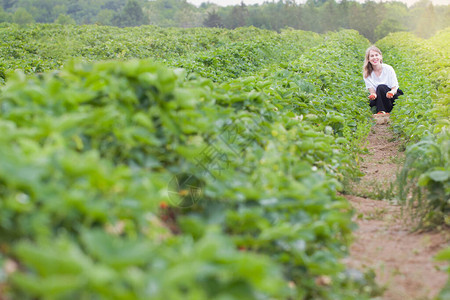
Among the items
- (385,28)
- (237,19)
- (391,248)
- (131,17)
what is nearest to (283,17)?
(237,19)

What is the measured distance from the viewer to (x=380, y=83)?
7.98 meters

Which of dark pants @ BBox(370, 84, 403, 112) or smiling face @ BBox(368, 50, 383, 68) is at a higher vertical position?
smiling face @ BBox(368, 50, 383, 68)

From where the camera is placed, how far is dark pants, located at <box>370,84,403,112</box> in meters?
7.84

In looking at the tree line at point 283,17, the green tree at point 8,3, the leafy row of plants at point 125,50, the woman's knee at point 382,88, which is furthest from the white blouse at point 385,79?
the green tree at point 8,3

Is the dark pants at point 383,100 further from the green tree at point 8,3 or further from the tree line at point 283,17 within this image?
the green tree at point 8,3

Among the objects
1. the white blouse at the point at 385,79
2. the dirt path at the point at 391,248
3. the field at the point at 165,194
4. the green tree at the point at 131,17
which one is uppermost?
the green tree at the point at 131,17

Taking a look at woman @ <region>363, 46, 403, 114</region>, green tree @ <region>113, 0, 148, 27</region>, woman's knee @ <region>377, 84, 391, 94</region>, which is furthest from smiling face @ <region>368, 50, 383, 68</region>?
green tree @ <region>113, 0, 148, 27</region>

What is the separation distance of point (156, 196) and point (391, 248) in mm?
1999

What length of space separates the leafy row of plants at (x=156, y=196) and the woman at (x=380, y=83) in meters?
5.16

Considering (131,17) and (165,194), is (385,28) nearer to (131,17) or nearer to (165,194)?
(131,17)

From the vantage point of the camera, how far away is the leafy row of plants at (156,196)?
54.8 inches

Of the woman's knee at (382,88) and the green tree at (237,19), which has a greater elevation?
the green tree at (237,19)

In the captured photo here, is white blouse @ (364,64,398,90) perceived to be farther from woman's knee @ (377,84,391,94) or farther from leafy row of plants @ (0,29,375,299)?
leafy row of plants @ (0,29,375,299)

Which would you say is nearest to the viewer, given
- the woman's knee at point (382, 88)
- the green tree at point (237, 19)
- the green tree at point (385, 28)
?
the woman's knee at point (382, 88)
